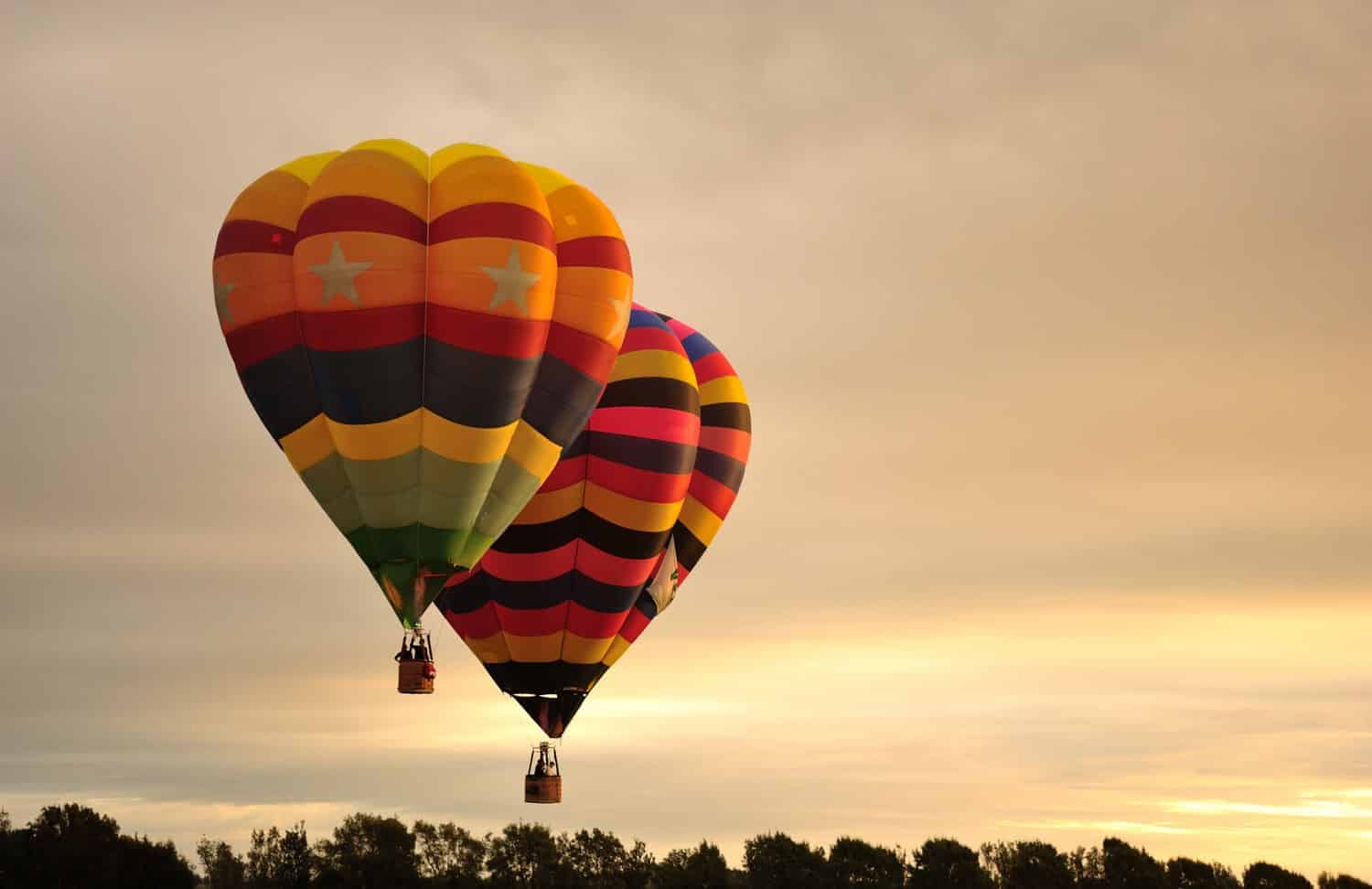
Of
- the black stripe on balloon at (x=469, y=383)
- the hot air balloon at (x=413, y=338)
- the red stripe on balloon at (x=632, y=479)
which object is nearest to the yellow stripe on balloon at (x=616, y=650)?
the red stripe on balloon at (x=632, y=479)

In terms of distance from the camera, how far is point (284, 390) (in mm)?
25891

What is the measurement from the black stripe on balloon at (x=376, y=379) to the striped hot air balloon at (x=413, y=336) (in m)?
0.02

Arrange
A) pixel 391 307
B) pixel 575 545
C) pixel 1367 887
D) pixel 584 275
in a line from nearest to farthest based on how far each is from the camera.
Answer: pixel 391 307 → pixel 584 275 → pixel 575 545 → pixel 1367 887

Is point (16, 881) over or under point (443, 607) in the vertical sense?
under

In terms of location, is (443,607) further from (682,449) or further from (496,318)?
(496,318)

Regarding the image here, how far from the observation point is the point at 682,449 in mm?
31078

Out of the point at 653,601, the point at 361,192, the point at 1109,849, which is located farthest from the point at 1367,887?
the point at 361,192

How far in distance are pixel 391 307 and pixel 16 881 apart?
52.8 m

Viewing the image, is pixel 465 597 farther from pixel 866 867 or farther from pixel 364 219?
pixel 866 867

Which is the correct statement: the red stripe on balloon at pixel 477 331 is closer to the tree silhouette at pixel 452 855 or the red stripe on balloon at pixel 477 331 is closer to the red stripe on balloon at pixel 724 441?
the red stripe on balloon at pixel 724 441

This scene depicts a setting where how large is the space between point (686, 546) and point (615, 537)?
260cm

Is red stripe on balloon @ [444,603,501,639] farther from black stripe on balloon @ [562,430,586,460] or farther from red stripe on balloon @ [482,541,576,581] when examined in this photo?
black stripe on balloon @ [562,430,586,460]

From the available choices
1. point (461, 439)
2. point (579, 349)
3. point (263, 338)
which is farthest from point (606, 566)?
point (263, 338)

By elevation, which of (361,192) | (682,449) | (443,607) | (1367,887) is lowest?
(1367,887)
